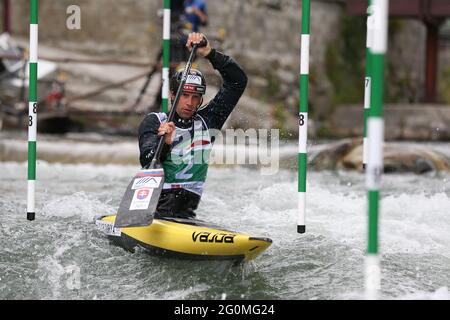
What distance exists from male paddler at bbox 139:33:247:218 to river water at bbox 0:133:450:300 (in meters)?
0.46

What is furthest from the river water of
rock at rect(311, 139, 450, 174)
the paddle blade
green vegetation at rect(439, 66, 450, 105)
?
green vegetation at rect(439, 66, 450, 105)

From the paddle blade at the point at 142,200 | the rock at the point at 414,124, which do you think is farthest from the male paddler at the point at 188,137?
the rock at the point at 414,124

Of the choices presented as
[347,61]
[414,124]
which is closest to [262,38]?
[347,61]

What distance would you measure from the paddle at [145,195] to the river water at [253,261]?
289 mm

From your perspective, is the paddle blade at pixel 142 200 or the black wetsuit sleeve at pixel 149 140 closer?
the paddle blade at pixel 142 200

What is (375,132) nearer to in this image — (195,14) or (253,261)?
(253,261)

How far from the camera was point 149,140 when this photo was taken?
16.1ft

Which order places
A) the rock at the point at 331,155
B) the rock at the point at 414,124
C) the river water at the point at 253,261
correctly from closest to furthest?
the river water at the point at 253,261 → the rock at the point at 331,155 → the rock at the point at 414,124

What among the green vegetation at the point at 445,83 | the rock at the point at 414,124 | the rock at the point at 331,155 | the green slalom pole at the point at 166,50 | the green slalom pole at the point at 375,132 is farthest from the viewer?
the green vegetation at the point at 445,83

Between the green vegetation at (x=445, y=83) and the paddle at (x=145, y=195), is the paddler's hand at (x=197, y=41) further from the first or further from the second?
the green vegetation at (x=445, y=83)

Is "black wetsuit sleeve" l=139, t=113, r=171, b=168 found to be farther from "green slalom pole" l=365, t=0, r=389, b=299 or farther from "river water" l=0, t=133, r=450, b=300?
"green slalom pole" l=365, t=0, r=389, b=299

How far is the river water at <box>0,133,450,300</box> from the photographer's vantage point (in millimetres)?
4367

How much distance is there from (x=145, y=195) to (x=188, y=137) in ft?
1.78

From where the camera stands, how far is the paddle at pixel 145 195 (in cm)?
459
